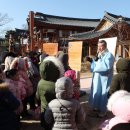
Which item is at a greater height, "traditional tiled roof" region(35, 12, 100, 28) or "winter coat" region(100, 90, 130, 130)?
"traditional tiled roof" region(35, 12, 100, 28)

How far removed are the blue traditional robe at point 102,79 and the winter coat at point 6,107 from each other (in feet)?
10.0

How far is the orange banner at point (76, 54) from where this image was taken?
7550 mm

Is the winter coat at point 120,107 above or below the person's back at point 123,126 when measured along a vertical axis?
above

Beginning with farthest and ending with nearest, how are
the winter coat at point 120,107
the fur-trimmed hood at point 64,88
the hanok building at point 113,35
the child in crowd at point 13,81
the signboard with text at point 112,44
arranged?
the hanok building at point 113,35 < the signboard with text at point 112,44 < the child in crowd at point 13,81 < the fur-trimmed hood at point 64,88 < the winter coat at point 120,107

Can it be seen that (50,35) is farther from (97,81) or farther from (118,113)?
(118,113)

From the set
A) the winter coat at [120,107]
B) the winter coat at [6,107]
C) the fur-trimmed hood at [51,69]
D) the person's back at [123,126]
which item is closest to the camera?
the winter coat at [120,107]

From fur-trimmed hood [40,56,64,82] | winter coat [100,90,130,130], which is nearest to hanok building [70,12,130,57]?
fur-trimmed hood [40,56,64,82]

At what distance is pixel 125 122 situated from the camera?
3.03 m

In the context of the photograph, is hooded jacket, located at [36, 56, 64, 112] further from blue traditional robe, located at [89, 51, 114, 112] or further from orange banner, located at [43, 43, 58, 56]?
orange banner, located at [43, 43, 58, 56]

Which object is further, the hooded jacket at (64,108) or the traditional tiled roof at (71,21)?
the traditional tiled roof at (71,21)

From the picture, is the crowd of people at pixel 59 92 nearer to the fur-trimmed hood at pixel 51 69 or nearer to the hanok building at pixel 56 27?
the fur-trimmed hood at pixel 51 69

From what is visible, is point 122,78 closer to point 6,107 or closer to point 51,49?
point 6,107

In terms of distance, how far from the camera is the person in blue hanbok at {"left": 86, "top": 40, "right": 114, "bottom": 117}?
6.46 meters

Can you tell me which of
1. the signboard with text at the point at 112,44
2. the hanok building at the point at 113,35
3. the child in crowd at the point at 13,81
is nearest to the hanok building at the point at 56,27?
the hanok building at the point at 113,35
